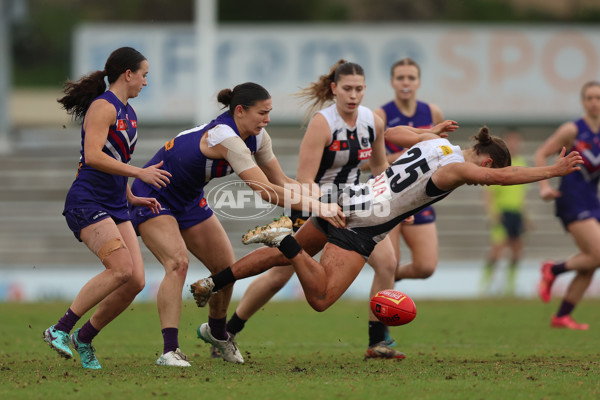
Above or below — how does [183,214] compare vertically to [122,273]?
above

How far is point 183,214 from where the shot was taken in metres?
7.70

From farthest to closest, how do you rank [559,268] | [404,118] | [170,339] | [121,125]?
[559,268] < [404,118] < [170,339] < [121,125]

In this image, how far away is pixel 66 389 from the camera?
6.15 meters

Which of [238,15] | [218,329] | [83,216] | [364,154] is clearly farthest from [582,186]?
[238,15]

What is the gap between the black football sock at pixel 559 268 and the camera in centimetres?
1111

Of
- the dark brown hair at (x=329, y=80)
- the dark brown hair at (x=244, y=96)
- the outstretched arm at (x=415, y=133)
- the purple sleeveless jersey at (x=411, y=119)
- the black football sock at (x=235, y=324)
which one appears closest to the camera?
the dark brown hair at (x=244, y=96)

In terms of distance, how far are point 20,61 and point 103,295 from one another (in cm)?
3247

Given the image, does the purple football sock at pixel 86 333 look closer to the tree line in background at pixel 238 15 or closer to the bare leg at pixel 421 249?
the bare leg at pixel 421 249

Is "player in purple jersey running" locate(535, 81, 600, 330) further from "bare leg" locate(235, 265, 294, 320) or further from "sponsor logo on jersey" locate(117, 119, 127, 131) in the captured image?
"sponsor logo on jersey" locate(117, 119, 127, 131)

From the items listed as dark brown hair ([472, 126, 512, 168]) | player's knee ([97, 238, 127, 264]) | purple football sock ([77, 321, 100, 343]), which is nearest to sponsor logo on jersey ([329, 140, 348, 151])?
dark brown hair ([472, 126, 512, 168])

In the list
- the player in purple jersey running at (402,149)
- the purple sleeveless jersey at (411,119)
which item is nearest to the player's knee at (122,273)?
the player in purple jersey running at (402,149)

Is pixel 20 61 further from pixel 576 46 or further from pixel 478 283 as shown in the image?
pixel 478 283

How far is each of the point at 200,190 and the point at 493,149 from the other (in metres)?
2.37

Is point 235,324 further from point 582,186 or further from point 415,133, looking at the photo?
point 582,186
